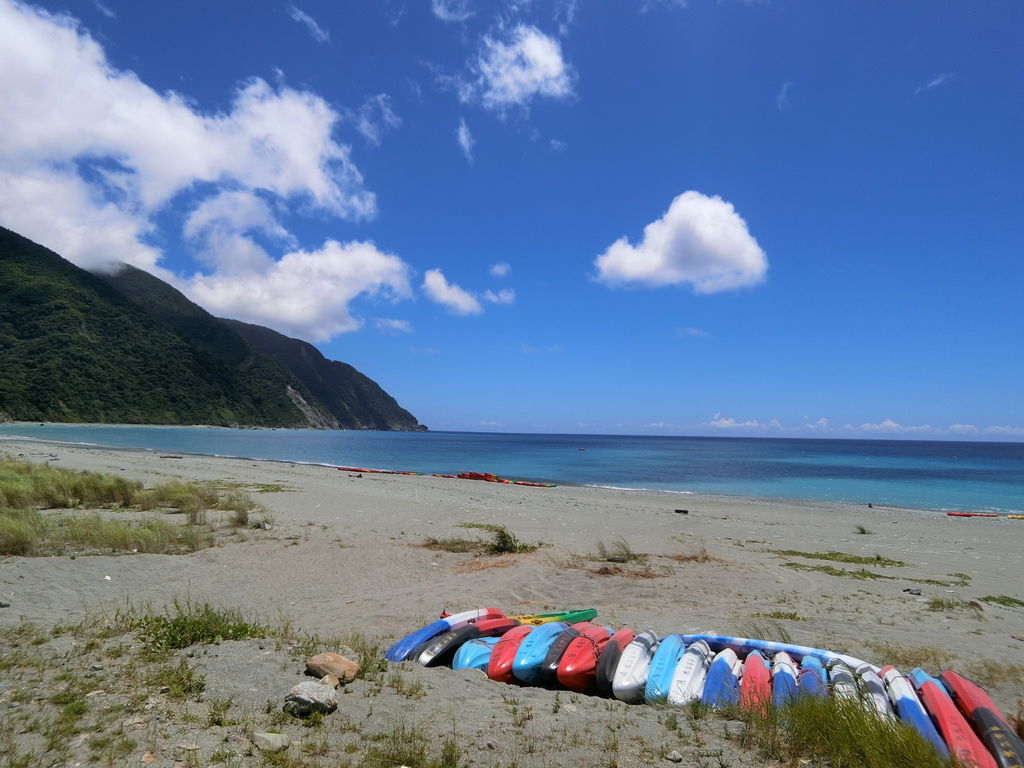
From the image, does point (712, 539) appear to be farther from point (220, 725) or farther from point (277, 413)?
point (277, 413)

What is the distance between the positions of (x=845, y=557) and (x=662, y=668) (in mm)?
11553

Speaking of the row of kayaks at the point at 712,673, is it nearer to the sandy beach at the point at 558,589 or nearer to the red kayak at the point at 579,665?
the red kayak at the point at 579,665

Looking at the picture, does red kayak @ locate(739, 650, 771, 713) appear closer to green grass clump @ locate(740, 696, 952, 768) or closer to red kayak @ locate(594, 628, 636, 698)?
green grass clump @ locate(740, 696, 952, 768)

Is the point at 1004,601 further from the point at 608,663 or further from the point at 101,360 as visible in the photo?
the point at 101,360

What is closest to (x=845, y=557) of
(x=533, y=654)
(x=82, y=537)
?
(x=533, y=654)

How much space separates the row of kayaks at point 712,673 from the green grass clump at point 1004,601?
6.38m

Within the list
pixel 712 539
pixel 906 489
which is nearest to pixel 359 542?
pixel 712 539

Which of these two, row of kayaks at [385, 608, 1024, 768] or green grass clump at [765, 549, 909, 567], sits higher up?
row of kayaks at [385, 608, 1024, 768]

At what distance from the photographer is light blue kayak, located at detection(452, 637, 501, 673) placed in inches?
233

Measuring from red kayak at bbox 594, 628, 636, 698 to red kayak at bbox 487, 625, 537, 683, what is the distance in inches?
36.7

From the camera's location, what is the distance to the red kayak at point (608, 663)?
212 inches

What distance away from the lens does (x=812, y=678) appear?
5285 mm

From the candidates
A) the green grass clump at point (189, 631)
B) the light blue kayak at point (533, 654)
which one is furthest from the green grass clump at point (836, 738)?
the green grass clump at point (189, 631)

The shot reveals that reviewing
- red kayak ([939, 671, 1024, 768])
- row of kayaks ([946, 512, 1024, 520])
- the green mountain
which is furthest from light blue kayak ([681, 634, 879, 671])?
the green mountain
